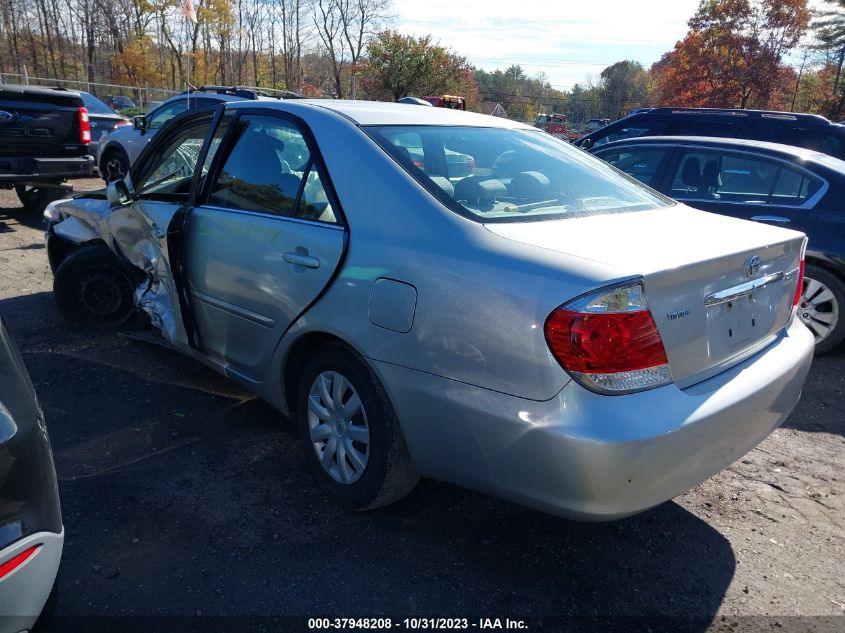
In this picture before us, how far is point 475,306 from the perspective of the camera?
2230 millimetres

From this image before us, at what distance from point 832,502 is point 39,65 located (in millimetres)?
50955

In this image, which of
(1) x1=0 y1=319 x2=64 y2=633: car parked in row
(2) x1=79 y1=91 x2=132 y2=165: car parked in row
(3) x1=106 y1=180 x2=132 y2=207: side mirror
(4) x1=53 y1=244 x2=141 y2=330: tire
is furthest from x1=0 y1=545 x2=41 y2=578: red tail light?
(2) x1=79 y1=91 x2=132 y2=165: car parked in row

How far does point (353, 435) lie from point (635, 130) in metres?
7.11


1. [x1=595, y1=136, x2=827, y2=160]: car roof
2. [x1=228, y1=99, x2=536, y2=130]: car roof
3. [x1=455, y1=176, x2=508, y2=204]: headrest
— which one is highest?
[x1=228, y1=99, x2=536, y2=130]: car roof

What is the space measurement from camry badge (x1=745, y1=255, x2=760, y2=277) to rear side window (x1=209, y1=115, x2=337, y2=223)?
5.35 feet

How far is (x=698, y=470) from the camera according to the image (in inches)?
89.8

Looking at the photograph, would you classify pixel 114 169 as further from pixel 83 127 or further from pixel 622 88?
pixel 622 88

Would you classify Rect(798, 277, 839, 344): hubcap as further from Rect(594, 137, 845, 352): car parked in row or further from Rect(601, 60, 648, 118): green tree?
Rect(601, 60, 648, 118): green tree

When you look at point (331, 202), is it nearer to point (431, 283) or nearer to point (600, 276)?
point (431, 283)

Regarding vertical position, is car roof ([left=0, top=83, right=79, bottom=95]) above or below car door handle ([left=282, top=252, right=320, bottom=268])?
above

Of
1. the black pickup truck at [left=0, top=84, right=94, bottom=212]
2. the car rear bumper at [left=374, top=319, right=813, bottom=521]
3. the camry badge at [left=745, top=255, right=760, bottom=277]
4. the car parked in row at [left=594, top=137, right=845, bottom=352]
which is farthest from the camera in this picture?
the black pickup truck at [left=0, top=84, right=94, bottom=212]

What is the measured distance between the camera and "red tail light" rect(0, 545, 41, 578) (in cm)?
162

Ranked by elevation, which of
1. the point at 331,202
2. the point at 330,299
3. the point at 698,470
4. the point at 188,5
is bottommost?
the point at 698,470

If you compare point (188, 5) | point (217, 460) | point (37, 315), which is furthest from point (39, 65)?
point (217, 460)
